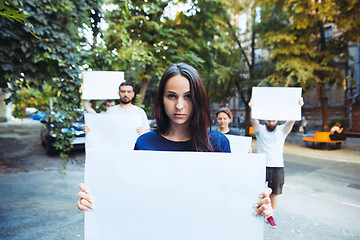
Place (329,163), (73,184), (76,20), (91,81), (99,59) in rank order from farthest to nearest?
(329,163) < (73,184) < (99,59) < (91,81) < (76,20)

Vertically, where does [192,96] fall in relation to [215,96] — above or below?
below

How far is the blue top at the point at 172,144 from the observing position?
1523 mm

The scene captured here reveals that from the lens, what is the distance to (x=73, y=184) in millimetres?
5250

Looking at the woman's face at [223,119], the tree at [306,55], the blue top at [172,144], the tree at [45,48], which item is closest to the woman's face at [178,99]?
the blue top at [172,144]

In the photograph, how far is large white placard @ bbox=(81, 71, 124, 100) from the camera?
12.4 ft

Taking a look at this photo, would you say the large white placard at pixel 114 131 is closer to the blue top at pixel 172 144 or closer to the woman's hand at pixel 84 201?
the blue top at pixel 172 144

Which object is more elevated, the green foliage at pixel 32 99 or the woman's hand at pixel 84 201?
the green foliage at pixel 32 99

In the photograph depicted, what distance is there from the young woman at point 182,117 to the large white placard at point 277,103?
6.94ft

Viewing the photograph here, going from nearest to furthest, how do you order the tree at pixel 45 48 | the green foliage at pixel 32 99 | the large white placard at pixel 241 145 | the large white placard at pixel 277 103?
the tree at pixel 45 48 → the green foliage at pixel 32 99 → the large white placard at pixel 277 103 → the large white placard at pixel 241 145

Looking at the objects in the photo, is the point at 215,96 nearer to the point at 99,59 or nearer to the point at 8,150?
the point at 8,150

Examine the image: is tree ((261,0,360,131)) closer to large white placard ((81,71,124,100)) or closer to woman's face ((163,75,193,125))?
large white placard ((81,71,124,100))

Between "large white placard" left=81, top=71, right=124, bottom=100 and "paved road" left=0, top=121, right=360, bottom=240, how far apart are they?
1.88m

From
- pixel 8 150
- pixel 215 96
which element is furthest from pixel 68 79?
pixel 215 96

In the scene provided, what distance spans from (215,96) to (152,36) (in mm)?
10745
